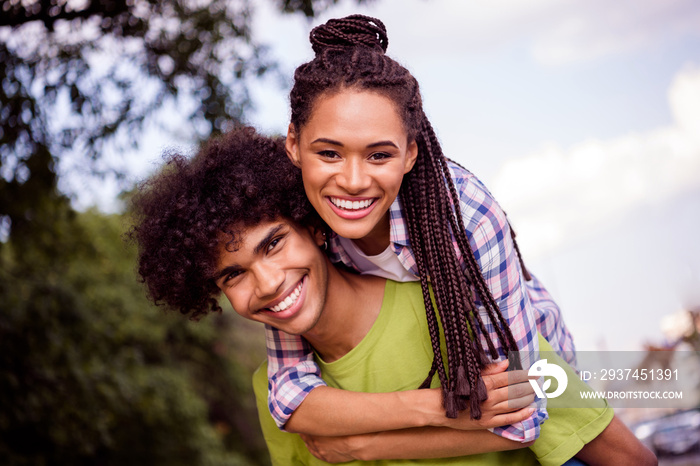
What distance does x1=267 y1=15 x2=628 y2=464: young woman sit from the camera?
226cm

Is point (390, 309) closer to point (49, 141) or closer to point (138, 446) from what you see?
point (49, 141)

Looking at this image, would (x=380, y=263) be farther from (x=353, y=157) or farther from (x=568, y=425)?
(x=568, y=425)

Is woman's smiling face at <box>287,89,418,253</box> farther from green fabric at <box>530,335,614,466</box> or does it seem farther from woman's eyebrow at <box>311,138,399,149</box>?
green fabric at <box>530,335,614,466</box>

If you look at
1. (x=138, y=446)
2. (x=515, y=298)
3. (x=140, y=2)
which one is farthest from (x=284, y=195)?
(x=138, y=446)

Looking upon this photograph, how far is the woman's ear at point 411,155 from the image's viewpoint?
2.43m

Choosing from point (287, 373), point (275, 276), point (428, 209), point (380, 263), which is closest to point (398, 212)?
point (428, 209)

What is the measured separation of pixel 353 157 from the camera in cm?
225

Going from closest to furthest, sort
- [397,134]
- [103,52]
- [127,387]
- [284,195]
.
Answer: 1. [397,134]
2. [284,195]
3. [103,52]
4. [127,387]

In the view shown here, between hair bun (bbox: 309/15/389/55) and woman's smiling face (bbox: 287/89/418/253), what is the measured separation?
0.25m

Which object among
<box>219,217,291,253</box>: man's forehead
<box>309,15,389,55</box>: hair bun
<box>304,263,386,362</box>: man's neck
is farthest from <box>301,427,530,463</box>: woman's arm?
<box>309,15,389,55</box>: hair bun

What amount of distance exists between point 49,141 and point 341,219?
2.97 meters

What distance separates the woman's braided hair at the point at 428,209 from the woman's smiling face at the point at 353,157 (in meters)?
0.05

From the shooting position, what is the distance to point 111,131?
439cm

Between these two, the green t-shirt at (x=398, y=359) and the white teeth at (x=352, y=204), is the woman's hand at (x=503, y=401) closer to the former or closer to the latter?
the green t-shirt at (x=398, y=359)
